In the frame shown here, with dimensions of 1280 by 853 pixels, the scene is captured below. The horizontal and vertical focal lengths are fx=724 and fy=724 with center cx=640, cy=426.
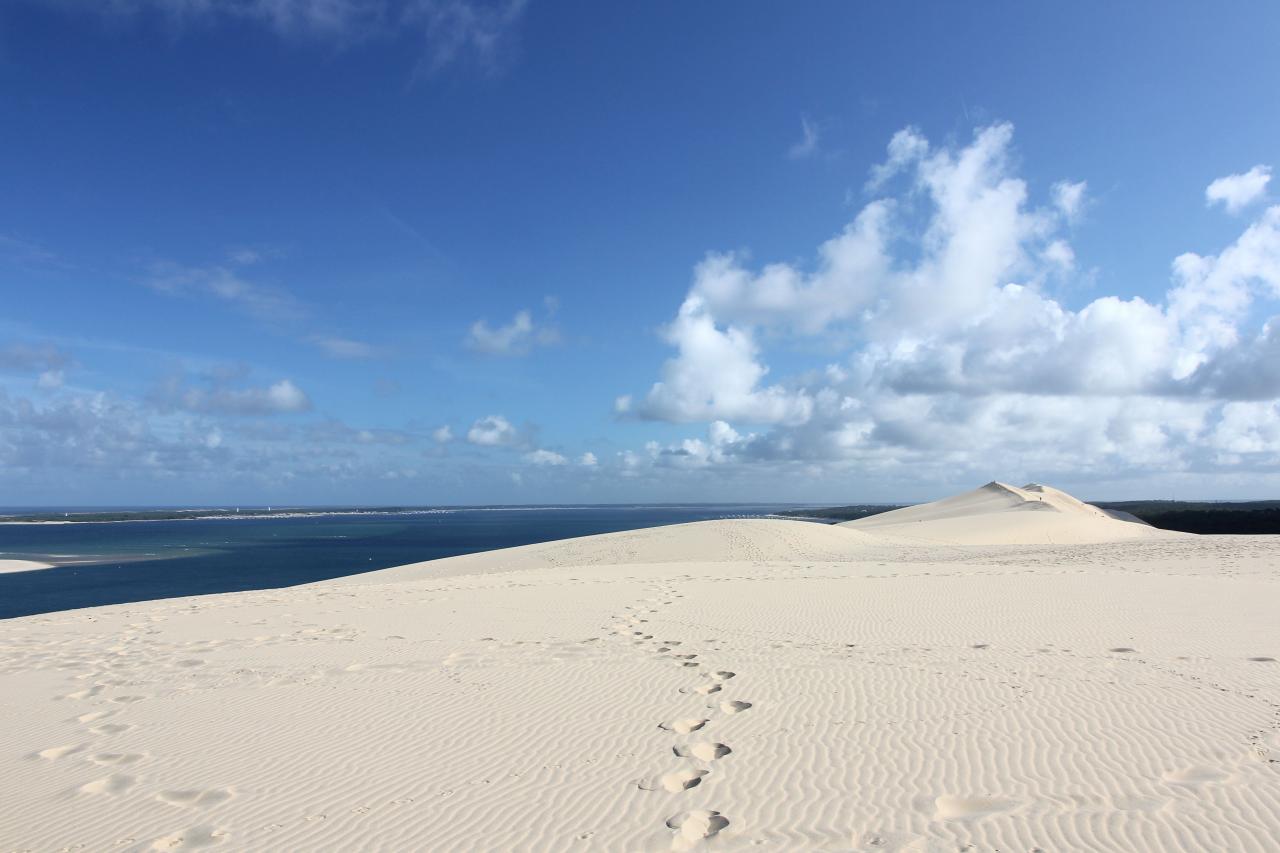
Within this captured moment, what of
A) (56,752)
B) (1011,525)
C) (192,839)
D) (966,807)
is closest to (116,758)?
(56,752)

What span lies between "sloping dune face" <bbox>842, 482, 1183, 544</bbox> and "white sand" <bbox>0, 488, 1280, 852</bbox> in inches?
1115

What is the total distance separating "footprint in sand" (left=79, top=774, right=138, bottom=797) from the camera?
5.38 meters

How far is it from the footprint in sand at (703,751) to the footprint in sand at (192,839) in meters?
3.23

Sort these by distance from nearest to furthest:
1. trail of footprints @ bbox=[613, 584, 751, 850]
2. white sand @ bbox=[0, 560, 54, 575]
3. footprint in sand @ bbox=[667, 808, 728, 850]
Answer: footprint in sand @ bbox=[667, 808, 728, 850], trail of footprints @ bbox=[613, 584, 751, 850], white sand @ bbox=[0, 560, 54, 575]

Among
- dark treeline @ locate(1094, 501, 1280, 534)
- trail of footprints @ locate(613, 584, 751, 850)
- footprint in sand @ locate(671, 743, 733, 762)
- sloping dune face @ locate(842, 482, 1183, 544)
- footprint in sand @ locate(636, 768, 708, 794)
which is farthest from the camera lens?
dark treeline @ locate(1094, 501, 1280, 534)

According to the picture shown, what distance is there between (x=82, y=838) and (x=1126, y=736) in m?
7.70

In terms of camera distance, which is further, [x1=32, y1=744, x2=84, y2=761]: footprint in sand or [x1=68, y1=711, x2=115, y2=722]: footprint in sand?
[x1=68, y1=711, x2=115, y2=722]: footprint in sand

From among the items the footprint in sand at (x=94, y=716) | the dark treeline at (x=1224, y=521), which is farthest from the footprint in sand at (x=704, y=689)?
the dark treeline at (x=1224, y=521)

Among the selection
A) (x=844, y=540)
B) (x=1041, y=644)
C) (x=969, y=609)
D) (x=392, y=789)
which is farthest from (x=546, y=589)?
(x=844, y=540)

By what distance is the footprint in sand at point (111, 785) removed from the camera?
538cm

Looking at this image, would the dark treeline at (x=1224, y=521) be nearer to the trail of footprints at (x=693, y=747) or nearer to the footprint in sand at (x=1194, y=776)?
the trail of footprints at (x=693, y=747)

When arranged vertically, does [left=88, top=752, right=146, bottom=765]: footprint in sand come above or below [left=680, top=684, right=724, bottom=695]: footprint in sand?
below

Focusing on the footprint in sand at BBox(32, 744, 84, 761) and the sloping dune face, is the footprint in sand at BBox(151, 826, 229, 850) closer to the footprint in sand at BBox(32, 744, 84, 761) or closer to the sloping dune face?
the footprint in sand at BBox(32, 744, 84, 761)

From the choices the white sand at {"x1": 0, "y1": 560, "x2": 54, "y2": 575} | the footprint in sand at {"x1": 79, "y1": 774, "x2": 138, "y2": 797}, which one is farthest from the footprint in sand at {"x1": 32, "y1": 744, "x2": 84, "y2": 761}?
the white sand at {"x1": 0, "y1": 560, "x2": 54, "y2": 575}
